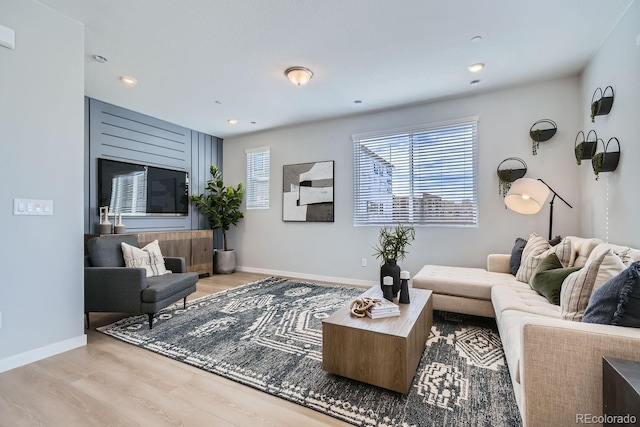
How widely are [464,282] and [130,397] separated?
2827 millimetres

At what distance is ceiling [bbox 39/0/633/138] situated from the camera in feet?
7.38

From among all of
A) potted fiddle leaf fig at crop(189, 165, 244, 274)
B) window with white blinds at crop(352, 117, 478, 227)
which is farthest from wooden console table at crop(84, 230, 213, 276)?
window with white blinds at crop(352, 117, 478, 227)

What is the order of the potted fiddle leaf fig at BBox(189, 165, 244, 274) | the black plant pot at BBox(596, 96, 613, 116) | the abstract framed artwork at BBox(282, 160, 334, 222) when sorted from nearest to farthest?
the black plant pot at BBox(596, 96, 613, 116) → the abstract framed artwork at BBox(282, 160, 334, 222) → the potted fiddle leaf fig at BBox(189, 165, 244, 274)

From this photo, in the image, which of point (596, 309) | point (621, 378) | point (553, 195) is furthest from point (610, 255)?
point (553, 195)

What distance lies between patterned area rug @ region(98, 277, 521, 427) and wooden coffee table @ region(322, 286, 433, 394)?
0.10m

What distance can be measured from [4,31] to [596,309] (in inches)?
155

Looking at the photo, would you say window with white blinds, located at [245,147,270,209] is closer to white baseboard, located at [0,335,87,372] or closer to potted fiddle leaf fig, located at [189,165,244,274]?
potted fiddle leaf fig, located at [189,165,244,274]

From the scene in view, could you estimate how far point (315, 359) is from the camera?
2.17m

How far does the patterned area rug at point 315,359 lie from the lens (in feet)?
5.25

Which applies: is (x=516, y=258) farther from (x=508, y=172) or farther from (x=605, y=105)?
(x=605, y=105)

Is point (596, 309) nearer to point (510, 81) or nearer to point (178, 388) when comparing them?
point (178, 388)

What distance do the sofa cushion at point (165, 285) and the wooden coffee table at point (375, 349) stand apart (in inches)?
69.6

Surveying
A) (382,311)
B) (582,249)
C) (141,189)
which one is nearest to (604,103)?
(582,249)

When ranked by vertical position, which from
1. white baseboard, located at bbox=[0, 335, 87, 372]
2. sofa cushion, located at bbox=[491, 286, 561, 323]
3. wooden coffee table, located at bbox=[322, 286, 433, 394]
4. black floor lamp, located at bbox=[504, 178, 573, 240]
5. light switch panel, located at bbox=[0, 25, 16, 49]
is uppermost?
light switch panel, located at bbox=[0, 25, 16, 49]
